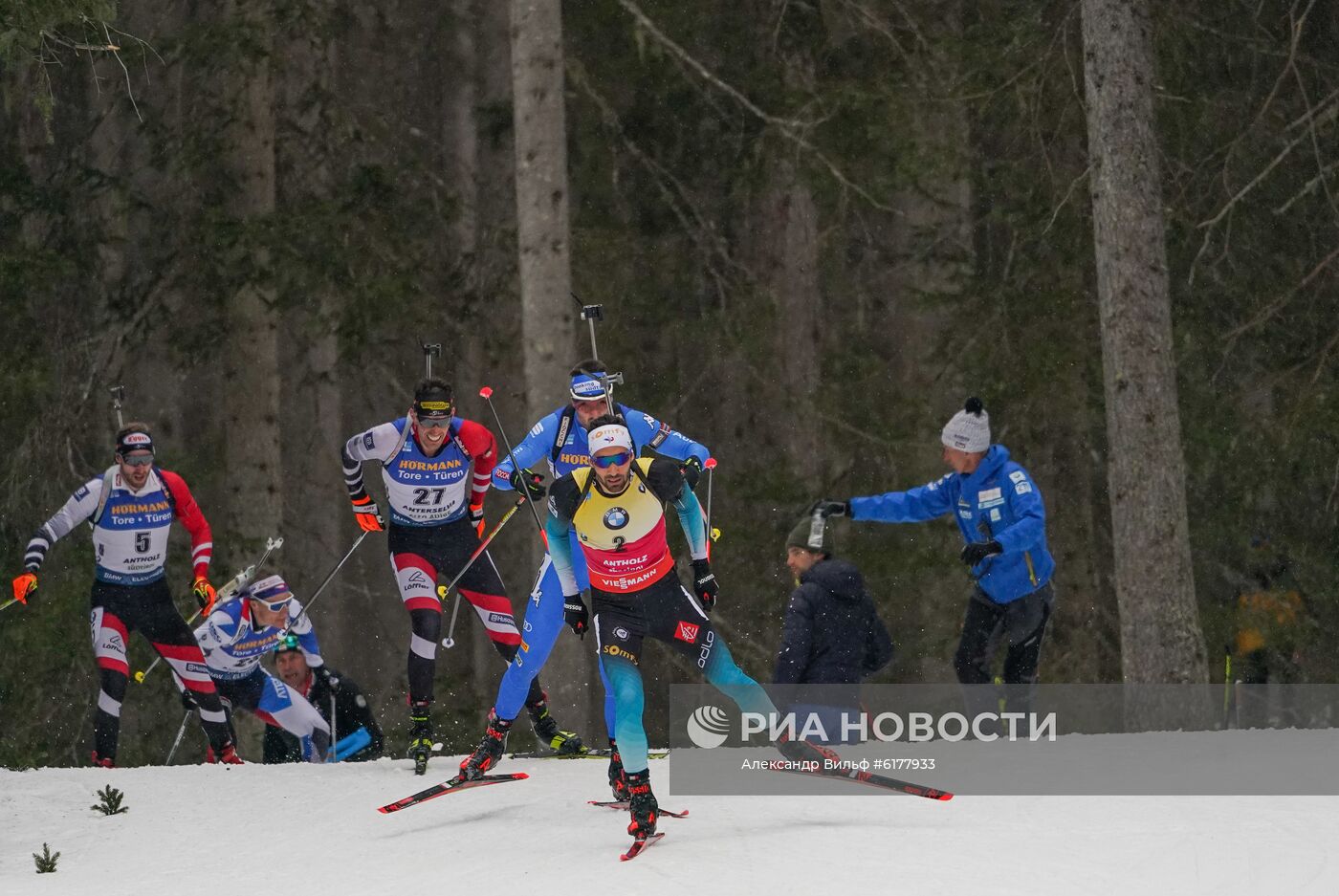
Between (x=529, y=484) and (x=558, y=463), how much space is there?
250 millimetres

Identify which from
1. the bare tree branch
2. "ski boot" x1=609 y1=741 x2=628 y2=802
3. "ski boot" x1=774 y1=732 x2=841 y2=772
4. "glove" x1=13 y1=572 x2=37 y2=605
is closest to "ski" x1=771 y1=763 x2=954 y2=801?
"ski boot" x1=774 y1=732 x2=841 y2=772

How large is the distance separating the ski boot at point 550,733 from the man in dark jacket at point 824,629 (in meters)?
2.07

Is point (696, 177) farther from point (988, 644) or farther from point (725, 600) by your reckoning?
point (988, 644)

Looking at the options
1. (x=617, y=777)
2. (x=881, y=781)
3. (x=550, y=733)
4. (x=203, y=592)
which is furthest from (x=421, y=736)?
(x=881, y=781)

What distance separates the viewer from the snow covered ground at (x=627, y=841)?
674cm

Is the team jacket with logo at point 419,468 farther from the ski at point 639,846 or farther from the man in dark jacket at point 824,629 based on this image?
the ski at point 639,846

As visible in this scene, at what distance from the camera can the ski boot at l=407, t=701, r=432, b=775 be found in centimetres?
952

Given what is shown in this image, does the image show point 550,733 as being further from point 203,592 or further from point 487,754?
point 203,592

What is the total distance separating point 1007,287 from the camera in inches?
568

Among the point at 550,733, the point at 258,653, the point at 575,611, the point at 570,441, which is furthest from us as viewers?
the point at 258,653

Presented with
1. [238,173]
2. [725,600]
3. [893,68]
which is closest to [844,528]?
[725,600]

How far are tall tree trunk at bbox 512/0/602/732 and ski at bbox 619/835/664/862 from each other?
16.3 feet

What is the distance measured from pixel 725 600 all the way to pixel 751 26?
623 centimetres

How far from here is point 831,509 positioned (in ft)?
29.9
